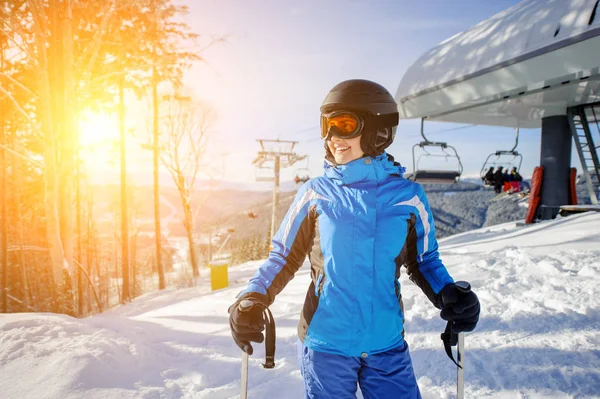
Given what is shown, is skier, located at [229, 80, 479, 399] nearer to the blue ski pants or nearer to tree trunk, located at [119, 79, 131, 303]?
the blue ski pants

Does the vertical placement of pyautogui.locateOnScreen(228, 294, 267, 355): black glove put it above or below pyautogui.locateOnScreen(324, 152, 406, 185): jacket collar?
below

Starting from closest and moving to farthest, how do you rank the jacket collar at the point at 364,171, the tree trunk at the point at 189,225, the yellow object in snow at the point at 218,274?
the jacket collar at the point at 364,171 → the yellow object in snow at the point at 218,274 → the tree trunk at the point at 189,225

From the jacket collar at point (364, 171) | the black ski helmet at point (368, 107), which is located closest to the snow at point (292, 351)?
the jacket collar at point (364, 171)

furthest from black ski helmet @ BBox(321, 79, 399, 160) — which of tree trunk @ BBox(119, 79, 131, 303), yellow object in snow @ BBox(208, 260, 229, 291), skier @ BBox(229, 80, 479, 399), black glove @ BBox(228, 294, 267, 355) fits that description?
tree trunk @ BBox(119, 79, 131, 303)

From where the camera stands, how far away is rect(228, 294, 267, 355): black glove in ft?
4.40

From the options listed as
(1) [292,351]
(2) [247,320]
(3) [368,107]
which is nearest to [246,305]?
(2) [247,320]

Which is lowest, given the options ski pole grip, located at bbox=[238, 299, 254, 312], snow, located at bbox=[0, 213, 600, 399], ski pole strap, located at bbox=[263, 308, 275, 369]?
snow, located at bbox=[0, 213, 600, 399]

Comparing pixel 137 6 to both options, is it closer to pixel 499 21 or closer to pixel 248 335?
pixel 499 21

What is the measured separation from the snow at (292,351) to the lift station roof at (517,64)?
308cm

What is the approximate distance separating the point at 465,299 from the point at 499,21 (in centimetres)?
680

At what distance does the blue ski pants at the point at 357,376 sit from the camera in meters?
1.32

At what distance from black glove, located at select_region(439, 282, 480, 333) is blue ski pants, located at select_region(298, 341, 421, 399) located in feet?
1.01

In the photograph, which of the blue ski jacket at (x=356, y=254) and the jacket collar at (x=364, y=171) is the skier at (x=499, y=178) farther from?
the jacket collar at (x=364, y=171)

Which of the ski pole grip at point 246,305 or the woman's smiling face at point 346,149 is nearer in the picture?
the ski pole grip at point 246,305
